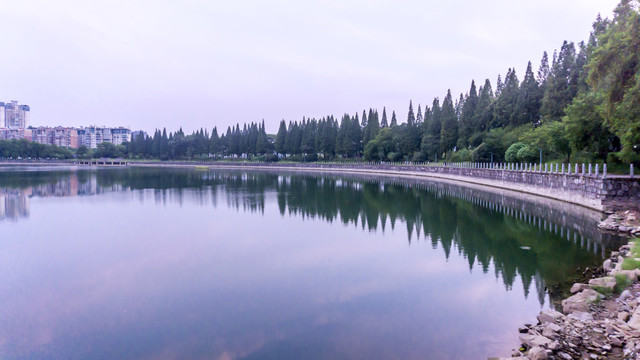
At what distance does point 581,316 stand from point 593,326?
0.98 feet

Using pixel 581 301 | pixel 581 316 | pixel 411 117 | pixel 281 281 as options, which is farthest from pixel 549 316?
pixel 411 117

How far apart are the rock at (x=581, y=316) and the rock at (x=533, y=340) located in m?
0.83

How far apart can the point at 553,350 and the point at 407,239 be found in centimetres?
747

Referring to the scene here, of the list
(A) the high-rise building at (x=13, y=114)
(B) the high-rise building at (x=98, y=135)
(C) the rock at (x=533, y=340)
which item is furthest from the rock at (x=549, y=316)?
(A) the high-rise building at (x=13, y=114)

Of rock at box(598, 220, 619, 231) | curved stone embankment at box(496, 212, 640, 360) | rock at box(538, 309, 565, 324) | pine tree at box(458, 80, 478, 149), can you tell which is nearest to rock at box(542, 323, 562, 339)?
curved stone embankment at box(496, 212, 640, 360)

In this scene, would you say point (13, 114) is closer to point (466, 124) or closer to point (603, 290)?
point (466, 124)

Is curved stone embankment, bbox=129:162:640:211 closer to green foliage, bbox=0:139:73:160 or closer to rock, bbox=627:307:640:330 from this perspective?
rock, bbox=627:307:640:330

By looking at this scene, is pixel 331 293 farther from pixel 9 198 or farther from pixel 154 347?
pixel 9 198

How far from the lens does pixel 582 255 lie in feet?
32.3

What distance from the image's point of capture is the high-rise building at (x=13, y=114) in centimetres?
15727

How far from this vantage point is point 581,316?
228 inches

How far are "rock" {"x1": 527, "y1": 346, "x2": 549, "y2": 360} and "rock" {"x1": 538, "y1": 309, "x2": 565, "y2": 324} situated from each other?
1261mm

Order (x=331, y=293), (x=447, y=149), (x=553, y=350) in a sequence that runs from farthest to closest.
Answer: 1. (x=447, y=149)
2. (x=331, y=293)
3. (x=553, y=350)

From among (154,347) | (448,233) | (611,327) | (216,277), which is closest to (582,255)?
(448,233)
